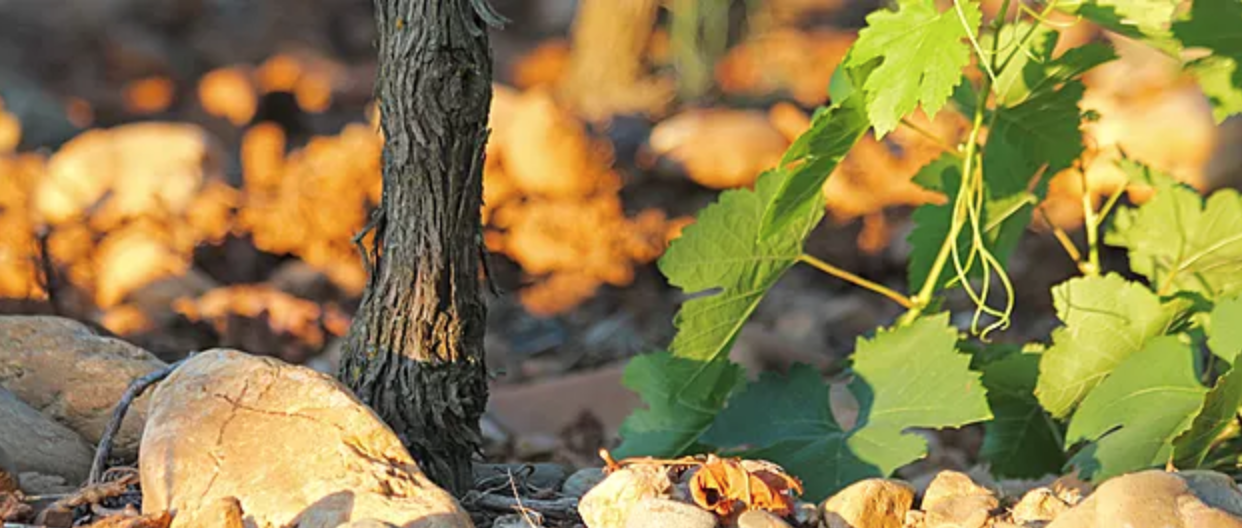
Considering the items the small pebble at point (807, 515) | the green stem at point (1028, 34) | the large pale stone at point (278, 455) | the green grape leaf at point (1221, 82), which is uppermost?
the green stem at point (1028, 34)

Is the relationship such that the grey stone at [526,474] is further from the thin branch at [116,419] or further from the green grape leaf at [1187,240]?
the green grape leaf at [1187,240]

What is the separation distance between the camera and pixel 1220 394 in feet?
5.94

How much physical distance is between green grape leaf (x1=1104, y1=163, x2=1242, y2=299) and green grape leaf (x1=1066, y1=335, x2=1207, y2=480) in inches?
11.9

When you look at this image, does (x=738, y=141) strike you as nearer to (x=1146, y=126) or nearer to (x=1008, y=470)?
(x=1146, y=126)

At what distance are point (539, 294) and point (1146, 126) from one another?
2074mm

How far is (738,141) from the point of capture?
4621 millimetres

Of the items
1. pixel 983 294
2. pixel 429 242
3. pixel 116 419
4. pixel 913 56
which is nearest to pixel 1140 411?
pixel 983 294

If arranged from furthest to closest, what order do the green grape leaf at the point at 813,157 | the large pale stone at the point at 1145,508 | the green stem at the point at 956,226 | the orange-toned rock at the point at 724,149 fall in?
the orange-toned rock at the point at 724,149 → the green stem at the point at 956,226 → the green grape leaf at the point at 813,157 → the large pale stone at the point at 1145,508

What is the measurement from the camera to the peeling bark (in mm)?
1697

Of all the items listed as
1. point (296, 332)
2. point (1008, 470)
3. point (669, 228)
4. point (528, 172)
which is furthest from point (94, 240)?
point (1008, 470)

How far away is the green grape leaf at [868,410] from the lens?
1.89 metres

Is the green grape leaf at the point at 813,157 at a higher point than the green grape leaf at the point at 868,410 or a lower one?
higher

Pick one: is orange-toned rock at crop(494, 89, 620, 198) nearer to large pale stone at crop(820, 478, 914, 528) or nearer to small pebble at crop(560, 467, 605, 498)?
small pebble at crop(560, 467, 605, 498)

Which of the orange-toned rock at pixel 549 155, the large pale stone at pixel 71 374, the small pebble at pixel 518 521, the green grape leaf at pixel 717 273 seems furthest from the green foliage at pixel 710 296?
the orange-toned rock at pixel 549 155
